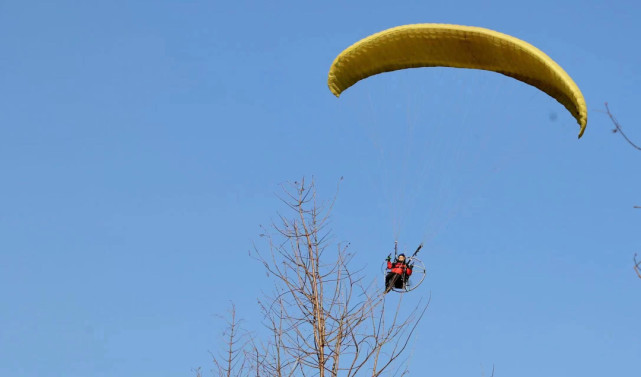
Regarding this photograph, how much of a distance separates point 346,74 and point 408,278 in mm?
4287

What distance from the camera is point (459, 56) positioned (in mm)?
16875

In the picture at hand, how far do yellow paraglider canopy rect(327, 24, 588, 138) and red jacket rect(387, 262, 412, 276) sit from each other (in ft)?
12.7

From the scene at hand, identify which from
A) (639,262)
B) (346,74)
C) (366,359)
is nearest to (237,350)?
(366,359)

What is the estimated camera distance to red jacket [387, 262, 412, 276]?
16516mm

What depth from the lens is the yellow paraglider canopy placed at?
15.9 m

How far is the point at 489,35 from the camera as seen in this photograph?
16156 mm

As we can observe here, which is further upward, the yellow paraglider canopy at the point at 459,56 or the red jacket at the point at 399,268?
the yellow paraglider canopy at the point at 459,56

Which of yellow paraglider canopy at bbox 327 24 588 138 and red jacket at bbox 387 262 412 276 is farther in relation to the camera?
red jacket at bbox 387 262 412 276

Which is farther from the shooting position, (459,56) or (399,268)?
(459,56)

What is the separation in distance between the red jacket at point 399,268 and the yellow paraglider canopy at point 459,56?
3.88 metres

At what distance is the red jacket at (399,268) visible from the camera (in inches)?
→ 650

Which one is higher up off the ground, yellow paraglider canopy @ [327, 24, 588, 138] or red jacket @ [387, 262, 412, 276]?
yellow paraglider canopy @ [327, 24, 588, 138]

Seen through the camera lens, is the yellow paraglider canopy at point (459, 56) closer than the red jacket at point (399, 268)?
Yes

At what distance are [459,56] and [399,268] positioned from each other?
A: 4.14m
